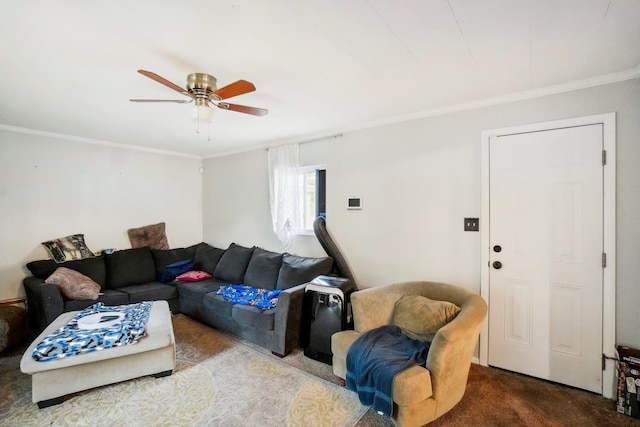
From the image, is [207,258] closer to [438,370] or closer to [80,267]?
[80,267]

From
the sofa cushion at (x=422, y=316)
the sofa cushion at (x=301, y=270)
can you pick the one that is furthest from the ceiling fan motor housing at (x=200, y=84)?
the sofa cushion at (x=422, y=316)

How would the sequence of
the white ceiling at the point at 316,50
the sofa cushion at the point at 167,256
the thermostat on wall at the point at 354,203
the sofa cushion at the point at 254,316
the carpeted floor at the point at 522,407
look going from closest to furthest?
the white ceiling at the point at 316,50 → the carpeted floor at the point at 522,407 → the sofa cushion at the point at 254,316 → the thermostat on wall at the point at 354,203 → the sofa cushion at the point at 167,256

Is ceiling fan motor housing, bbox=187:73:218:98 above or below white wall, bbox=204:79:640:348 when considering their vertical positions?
above

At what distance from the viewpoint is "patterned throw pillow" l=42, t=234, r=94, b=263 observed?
3.57 meters

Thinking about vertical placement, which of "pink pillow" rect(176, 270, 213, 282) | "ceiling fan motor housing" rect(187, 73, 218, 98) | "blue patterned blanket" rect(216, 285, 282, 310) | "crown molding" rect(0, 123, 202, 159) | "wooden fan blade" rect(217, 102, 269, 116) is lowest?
"blue patterned blanket" rect(216, 285, 282, 310)

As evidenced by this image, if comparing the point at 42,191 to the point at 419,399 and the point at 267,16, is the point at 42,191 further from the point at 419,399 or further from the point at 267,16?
the point at 419,399

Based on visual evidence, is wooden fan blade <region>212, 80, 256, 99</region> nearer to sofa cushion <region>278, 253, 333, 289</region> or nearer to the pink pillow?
sofa cushion <region>278, 253, 333, 289</region>

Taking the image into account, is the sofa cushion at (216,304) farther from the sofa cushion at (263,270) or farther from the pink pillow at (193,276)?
the pink pillow at (193,276)

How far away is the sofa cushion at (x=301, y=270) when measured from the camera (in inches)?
125

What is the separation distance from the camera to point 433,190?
280cm

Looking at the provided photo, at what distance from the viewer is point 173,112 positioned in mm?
2893

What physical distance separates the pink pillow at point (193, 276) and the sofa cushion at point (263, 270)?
70 centimetres

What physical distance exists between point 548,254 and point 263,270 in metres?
2.93

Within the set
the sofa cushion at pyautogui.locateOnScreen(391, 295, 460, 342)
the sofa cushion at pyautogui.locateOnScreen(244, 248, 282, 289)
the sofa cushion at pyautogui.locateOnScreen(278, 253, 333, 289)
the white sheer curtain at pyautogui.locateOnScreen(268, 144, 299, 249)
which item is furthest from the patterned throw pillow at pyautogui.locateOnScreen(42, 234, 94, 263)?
the sofa cushion at pyautogui.locateOnScreen(391, 295, 460, 342)
